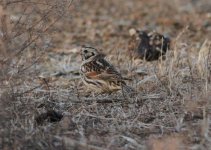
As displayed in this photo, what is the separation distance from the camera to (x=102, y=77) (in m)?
9.76

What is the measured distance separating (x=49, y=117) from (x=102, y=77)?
→ 1569mm

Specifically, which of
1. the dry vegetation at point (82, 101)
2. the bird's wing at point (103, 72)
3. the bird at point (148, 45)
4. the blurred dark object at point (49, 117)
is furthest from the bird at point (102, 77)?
the bird at point (148, 45)

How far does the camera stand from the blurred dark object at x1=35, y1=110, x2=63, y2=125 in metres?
8.21

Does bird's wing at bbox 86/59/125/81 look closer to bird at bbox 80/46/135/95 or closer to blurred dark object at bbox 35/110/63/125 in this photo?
bird at bbox 80/46/135/95

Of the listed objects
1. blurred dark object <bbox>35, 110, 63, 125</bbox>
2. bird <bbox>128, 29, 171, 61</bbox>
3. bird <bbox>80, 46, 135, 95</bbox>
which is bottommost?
blurred dark object <bbox>35, 110, 63, 125</bbox>

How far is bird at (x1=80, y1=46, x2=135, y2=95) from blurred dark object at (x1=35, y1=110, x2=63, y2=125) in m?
1.29

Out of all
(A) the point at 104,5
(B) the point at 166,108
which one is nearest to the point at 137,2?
(A) the point at 104,5

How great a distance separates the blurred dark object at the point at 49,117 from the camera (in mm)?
8211

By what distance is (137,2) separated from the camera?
19.1m

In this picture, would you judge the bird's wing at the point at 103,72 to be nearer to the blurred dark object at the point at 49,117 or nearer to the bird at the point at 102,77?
the bird at the point at 102,77

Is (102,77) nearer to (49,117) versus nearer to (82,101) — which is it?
(82,101)

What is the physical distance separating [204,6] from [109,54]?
5.78 m

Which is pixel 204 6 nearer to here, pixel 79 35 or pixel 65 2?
Result: pixel 79 35

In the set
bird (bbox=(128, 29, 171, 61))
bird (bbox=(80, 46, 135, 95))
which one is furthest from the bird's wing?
bird (bbox=(128, 29, 171, 61))
